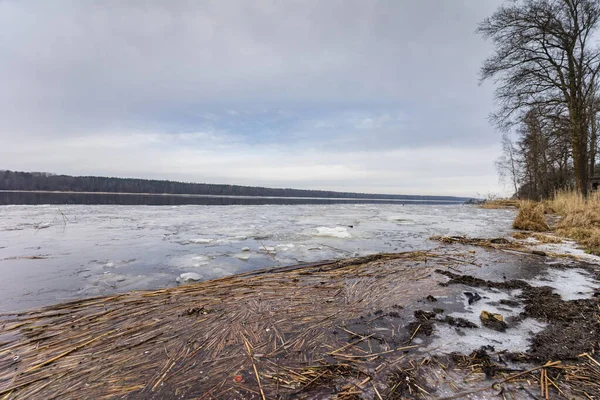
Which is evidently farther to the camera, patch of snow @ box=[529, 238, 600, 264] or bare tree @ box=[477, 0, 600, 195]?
bare tree @ box=[477, 0, 600, 195]

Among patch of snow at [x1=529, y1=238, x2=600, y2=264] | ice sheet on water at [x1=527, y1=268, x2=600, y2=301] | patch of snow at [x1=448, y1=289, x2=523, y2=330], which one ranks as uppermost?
patch of snow at [x1=529, y1=238, x2=600, y2=264]

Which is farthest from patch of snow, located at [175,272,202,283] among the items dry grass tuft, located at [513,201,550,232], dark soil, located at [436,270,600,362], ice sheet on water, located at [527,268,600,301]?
dry grass tuft, located at [513,201,550,232]

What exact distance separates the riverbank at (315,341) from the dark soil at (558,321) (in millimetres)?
10

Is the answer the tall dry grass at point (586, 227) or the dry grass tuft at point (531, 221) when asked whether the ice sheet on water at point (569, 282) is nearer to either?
the tall dry grass at point (586, 227)

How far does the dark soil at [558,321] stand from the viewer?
Answer: 158 centimetres

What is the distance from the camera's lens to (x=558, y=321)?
197 cm

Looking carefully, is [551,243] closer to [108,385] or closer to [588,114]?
[108,385]

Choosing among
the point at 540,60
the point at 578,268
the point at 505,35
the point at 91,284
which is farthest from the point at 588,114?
the point at 91,284

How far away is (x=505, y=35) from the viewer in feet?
38.3

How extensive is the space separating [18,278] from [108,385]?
10.0 ft

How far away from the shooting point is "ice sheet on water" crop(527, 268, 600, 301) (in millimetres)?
2551

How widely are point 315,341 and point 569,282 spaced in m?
3.24

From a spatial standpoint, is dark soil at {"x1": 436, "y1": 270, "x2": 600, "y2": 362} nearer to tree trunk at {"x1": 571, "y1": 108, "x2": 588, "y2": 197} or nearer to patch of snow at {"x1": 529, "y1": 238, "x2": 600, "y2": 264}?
patch of snow at {"x1": 529, "y1": 238, "x2": 600, "y2": 264}

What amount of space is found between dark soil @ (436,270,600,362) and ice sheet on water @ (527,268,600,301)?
11 centimetres
